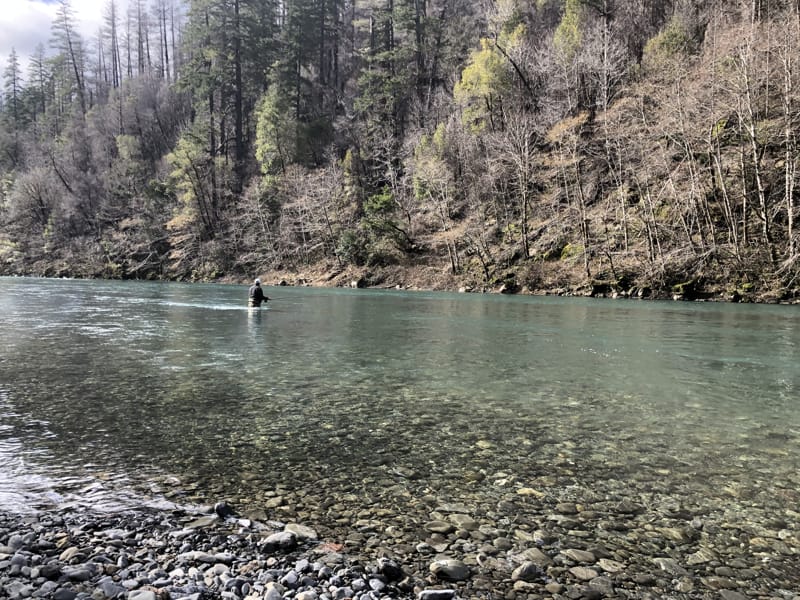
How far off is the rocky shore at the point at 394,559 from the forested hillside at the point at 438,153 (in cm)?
2565

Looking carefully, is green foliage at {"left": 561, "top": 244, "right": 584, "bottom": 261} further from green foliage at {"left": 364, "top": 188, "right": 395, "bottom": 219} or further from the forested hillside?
green foliage at {"left": 364, "top": 188, "right": 395, "bottom": 219}

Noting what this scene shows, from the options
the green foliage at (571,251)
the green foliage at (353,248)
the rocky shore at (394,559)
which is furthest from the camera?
the green foliage at (353,248)

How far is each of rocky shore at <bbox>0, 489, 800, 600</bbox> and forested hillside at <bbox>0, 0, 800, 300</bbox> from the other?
25654 mm

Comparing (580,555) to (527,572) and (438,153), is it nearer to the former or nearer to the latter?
(527,572)

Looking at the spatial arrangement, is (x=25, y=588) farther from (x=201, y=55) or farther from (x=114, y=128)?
(x=114, y=128)

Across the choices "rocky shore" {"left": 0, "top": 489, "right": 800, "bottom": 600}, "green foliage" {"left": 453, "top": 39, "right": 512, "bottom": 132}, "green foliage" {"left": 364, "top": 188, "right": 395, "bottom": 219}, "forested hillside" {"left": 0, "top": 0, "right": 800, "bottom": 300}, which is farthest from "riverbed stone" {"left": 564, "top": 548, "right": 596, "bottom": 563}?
"green foliage" {"left": 453, "top": 39, "right": 512, "bottom": 132}

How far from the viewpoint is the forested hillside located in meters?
27.9

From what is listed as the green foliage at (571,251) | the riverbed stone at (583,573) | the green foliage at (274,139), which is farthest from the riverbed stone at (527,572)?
the green foliage at (274,139)

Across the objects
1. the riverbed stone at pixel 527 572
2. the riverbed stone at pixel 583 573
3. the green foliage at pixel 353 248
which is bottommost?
the riverbed stone at pixel 583 573

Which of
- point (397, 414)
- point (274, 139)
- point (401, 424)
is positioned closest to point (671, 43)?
point (397, 414)

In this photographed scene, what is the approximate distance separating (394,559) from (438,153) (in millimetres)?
46632

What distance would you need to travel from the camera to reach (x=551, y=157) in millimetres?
39719

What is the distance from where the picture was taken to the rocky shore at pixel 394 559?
10.5 feet

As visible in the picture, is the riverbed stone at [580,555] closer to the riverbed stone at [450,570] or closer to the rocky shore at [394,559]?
the rocky shore at [394,559]
